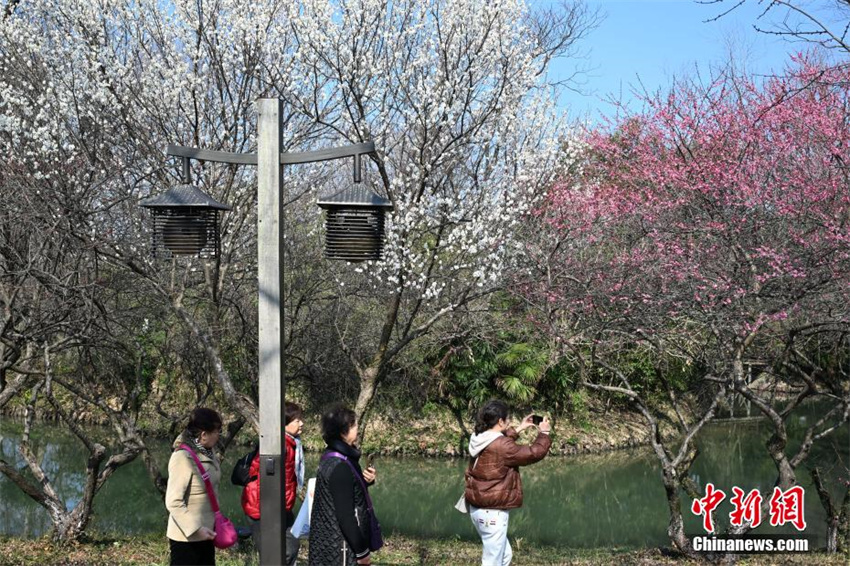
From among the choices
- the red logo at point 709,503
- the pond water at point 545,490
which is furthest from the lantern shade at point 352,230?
the pond water at point 545,490

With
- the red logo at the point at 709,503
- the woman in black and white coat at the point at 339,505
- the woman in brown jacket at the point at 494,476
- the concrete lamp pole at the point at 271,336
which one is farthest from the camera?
the red logo at the point at 709,503

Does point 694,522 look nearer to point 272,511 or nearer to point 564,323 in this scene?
point 564,323

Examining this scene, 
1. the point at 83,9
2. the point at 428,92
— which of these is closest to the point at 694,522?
the point at 428,92

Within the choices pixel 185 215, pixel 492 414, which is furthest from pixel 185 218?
pixel 492 414

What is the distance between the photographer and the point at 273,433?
4344 mm

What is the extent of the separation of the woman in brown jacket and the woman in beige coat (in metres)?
1.59

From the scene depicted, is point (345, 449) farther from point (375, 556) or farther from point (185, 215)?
point (375, 556)


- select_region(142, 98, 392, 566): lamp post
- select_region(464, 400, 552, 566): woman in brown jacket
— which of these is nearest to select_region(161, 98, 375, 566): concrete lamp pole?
select_region(142, 98, 392, 566): lamp post

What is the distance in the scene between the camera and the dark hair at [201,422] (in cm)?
448

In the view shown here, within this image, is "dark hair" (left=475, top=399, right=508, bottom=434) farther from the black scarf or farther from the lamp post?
the lamp post

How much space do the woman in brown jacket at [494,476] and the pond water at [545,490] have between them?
18.7ft

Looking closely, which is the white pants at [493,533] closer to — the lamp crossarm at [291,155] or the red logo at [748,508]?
the lamp crossarm at [291,155]

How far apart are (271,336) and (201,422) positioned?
2.05ft

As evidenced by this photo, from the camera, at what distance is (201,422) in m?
4.49
